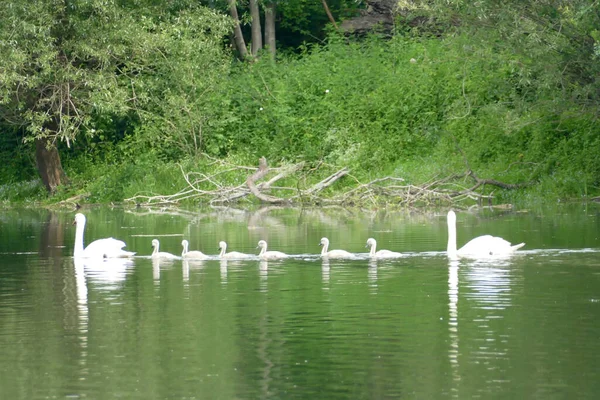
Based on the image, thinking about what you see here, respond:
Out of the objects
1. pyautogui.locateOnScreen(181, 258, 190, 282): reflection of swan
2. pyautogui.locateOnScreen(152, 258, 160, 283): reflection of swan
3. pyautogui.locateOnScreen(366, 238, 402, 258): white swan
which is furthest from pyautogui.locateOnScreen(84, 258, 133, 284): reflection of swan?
pyautogui.locateOnScreen(366, 238, 402, 258): white swan

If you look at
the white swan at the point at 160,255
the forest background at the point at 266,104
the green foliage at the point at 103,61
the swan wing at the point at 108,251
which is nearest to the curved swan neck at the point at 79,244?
the swan wing at the point at 108,251

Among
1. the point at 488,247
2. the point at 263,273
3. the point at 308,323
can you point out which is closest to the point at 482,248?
the point at 488,247

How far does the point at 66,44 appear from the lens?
38.5m

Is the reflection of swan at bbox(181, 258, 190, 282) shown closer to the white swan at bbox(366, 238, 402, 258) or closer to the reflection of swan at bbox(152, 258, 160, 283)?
the reflection of swan at bbox(152, 258, 160, 283)

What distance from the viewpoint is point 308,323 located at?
14484 mm

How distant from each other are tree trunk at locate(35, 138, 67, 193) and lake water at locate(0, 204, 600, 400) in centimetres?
1751

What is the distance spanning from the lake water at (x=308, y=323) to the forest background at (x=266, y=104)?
1092cm

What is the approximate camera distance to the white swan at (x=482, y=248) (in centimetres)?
2116

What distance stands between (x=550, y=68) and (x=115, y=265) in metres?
13.8

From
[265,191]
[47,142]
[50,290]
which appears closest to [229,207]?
[265,191]

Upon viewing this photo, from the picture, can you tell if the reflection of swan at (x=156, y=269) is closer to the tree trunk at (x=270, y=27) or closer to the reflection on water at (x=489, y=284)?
the reflection on water at (x=489, y=284)

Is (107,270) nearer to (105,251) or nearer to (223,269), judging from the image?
(105,251)

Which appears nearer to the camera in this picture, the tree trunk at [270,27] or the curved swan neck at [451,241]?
the curved swan neck at [451,241]

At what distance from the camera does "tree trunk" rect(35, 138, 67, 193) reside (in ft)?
140
